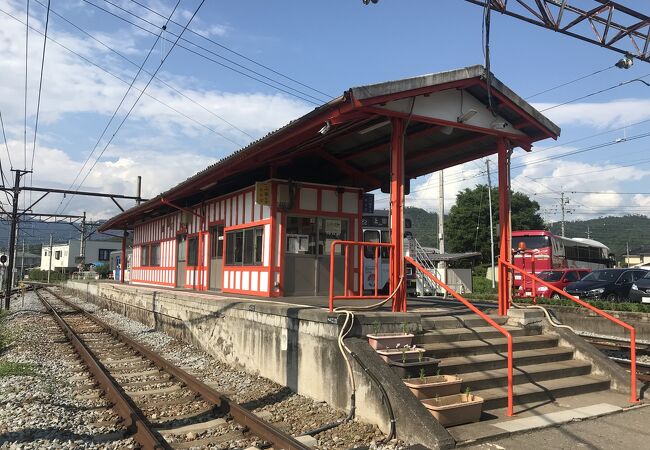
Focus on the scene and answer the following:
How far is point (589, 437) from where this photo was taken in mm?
5371

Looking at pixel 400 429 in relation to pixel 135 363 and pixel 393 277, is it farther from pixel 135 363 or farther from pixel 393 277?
pixel 135 363

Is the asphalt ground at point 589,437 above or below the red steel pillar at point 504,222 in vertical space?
below

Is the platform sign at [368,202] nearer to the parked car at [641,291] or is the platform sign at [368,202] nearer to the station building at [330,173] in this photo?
the station building at [330,173]

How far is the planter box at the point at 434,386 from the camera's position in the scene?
5809 millimetres

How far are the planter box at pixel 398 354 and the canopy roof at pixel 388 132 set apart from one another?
11.3ft

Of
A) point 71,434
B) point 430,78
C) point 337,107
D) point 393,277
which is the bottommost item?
point 71,434

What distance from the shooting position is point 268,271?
39.4ft

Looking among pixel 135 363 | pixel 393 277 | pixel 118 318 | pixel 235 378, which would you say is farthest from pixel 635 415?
pixel 118 318

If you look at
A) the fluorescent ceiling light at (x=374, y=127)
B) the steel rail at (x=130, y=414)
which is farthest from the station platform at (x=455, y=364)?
the fluorescent ceiling light at (x=374, y=127)

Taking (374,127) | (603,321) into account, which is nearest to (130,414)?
(374,127)

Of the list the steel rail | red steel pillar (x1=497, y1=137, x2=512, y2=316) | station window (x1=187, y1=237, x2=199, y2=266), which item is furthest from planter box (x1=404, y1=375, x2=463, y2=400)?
station window (x1=187, y1=237, x2=199, y2=266)

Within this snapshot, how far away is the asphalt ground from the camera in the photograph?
5105mm

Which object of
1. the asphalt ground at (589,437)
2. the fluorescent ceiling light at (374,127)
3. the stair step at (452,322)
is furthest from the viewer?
the fluorescent ceiling light at (374,127)

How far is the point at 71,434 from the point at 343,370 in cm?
333
